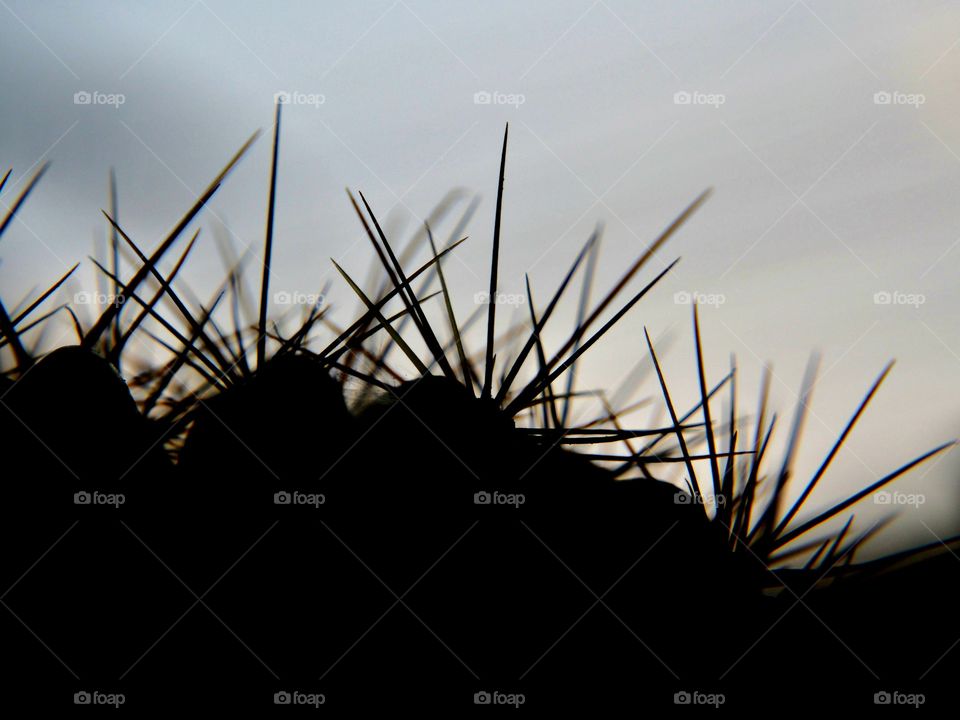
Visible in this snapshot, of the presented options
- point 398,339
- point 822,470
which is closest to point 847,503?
point 822,470

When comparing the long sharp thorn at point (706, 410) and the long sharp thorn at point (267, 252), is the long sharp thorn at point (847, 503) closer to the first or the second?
the long sharp thorn at point (706, 410)

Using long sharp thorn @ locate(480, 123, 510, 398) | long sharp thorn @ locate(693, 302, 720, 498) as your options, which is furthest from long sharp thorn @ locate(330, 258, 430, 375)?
long sharp thorn @ locate(693, 302, 720, 498)

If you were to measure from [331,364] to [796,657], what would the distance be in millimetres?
695

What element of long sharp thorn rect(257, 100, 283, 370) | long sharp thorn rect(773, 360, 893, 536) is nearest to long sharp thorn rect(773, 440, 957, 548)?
long sharp thorn rect(773, 360, 893, 536)

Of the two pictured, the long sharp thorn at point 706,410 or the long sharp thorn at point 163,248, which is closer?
the long sharp thorn at point 163,248

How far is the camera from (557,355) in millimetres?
900

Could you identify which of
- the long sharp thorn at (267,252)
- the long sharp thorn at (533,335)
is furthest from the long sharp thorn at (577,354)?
the long sharp thorn at (267,252)

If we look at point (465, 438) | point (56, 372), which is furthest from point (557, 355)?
point (56, 372)

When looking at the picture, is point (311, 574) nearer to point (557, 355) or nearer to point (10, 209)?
point (557, 355)

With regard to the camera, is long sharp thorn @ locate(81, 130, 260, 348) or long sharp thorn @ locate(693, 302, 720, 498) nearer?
long sharp thorn @ locate(81, 130, 260, 348)

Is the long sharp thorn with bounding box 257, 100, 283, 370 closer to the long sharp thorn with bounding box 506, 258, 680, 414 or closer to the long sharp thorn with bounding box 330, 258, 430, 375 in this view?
the long sharp thorn with bounding box 330, 258, 430, 375

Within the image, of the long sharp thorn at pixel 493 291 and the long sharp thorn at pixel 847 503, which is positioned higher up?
the long sharp thorn at pixel 493 291

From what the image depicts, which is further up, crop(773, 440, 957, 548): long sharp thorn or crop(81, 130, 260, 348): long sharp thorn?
crop(81, 130, 260, 348): long sharp thorn

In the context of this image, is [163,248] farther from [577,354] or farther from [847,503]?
[847,503]
